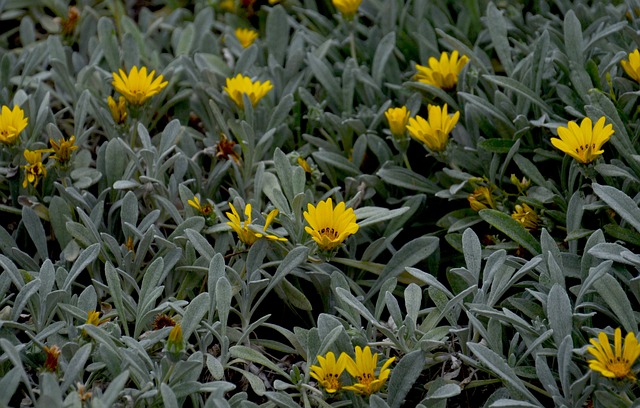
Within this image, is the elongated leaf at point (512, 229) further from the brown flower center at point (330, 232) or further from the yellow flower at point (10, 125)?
the yellow flower at point (10, 125)

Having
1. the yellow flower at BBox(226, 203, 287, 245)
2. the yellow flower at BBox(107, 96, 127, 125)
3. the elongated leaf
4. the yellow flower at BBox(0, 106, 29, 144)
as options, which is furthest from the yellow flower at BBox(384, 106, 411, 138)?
the yellow flower at BBox(0, 106, 29, 144)

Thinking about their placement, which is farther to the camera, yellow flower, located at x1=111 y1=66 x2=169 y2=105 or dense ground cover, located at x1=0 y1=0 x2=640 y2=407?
yellow flower, located at x1=111 y1=66 x2=169 y2=105

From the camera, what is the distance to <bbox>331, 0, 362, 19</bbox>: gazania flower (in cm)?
261

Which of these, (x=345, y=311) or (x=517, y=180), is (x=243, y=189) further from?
(x=517, y=180)

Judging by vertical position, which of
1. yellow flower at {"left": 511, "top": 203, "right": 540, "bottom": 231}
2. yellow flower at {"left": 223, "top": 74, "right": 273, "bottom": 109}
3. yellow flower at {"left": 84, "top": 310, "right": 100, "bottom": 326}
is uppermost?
yellow flower at {"left": 223, "top": 74, "right": 273, "bottom": 109}

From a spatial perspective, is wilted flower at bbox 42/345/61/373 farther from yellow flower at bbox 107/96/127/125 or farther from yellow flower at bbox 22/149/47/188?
yellow flower at bbox 107/96/127/125

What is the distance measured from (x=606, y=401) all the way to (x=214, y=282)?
851 mm

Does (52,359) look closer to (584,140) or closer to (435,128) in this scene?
(435,128)

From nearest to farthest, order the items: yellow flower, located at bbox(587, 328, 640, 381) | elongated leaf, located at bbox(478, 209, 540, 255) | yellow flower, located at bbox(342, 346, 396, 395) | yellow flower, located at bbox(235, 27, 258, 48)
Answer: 1. yellow flower, located at bbox(587, 328, 640, 381)
2. yellow flower, located at bbox(342, 346, 396, 395)
3. elongated leaf, located at bbox(478, 209, 540, 255)
4. yellow flower, located at bbox(235, 27, 258, 48)

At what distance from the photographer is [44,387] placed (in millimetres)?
1499

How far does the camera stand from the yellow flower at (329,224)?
1864 millimetres

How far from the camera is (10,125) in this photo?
212cm

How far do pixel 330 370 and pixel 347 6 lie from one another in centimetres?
133

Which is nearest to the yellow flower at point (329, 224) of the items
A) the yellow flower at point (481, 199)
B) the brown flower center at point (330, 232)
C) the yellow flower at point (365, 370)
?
the brown flower center at point (330, 232)
